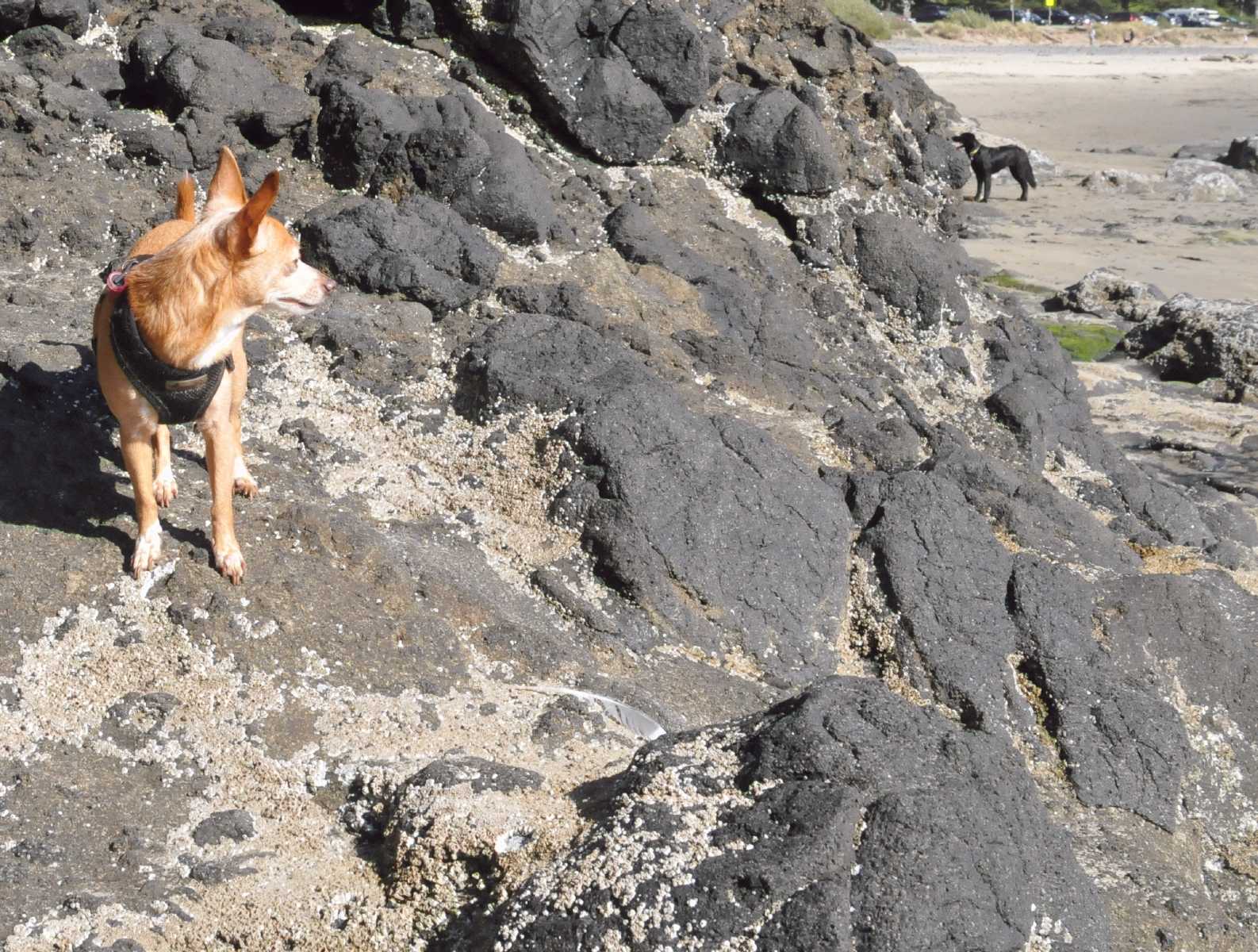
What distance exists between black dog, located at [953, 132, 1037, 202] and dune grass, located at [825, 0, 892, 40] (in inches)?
646

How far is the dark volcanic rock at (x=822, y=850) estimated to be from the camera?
2.52 meters

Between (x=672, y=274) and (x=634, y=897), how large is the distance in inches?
173

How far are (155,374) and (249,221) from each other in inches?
23.0

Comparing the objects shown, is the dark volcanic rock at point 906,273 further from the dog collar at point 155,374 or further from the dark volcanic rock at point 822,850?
the dog collar at point 155,374

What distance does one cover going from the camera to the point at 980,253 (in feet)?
49.0

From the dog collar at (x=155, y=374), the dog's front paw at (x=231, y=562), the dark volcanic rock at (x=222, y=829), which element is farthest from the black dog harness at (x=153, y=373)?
the dark volcanic rock at (x=222, y=829)

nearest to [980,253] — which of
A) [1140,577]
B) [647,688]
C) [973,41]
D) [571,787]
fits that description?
[1140,577]

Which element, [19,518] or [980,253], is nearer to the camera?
[19,518]

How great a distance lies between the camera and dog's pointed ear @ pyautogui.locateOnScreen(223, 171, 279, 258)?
3.09m

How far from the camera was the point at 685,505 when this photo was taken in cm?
462

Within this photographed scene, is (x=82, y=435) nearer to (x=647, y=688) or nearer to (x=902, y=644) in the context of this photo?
(x=647, y=688)

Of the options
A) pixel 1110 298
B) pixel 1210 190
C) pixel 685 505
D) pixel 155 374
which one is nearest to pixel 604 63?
pixel 685 505

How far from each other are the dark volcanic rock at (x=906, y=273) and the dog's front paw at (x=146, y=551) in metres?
5.00

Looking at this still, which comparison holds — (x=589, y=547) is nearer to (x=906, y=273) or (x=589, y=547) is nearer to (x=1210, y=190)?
(x=906, y=273)
